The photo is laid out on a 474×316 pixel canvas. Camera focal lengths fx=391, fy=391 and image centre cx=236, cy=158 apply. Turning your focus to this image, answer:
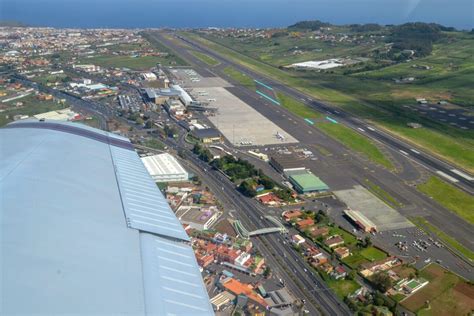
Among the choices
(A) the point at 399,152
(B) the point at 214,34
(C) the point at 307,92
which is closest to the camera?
(A) the point at 399,152

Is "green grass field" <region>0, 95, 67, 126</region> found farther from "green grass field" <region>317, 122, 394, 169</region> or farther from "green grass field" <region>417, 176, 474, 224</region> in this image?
"green grass field" <region>417, 176, 474, 224</region>

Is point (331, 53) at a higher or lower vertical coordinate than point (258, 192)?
higher

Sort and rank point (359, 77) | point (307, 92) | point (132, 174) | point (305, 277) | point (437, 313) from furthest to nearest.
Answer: point (359, 77)
point (307, 92)
point (305, 277)
point (437, 313)
point (132, 174)

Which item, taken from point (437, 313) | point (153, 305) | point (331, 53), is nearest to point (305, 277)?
point (437, 313)

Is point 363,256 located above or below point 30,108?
below

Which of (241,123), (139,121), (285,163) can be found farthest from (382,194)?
(139,121)

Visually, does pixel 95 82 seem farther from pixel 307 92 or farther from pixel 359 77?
pixel 359 77

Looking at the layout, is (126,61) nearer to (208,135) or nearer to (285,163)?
(208,135)

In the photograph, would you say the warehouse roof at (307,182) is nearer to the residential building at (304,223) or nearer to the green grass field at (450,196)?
the residential building at (304,223)
